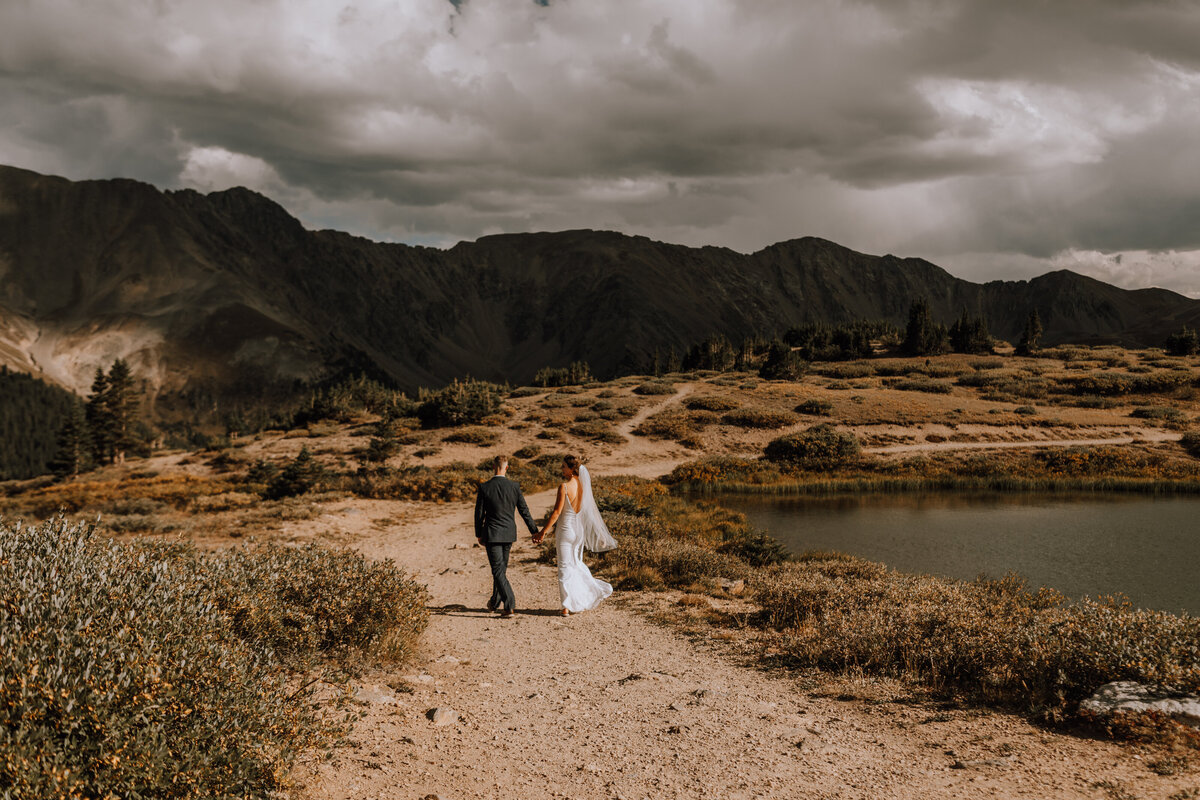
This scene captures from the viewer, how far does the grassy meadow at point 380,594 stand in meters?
4.20

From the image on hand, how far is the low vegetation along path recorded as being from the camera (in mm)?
5617

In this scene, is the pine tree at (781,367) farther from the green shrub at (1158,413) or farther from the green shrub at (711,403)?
the green shrub at (1158,413)

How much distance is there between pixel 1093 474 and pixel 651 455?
2567 cm

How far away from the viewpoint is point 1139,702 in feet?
21.1

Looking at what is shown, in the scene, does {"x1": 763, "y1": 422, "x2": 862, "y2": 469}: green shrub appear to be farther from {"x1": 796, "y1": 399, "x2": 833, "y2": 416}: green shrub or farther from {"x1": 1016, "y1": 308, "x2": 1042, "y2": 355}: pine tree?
{"x1": 1016, "y1": 308, "x2": 1042, "y2": 355}: pine tree

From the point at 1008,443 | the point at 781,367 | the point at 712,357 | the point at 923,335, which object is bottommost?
the point at 1008,443

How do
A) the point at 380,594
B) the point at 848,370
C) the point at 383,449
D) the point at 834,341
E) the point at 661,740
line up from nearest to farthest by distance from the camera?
1. the point at 661,740
2. the point at 380,594
3. the point at 383,449
4. the point at 848,370
5. the point at 834,341

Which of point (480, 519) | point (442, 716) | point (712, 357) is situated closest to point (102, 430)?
point (480, 519)

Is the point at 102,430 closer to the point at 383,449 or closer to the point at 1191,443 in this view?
the point at 383,449

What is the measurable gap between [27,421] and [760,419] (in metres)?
207

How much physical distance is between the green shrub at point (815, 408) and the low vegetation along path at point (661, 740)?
150ft

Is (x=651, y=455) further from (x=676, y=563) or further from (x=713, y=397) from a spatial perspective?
(x=676, y=563)

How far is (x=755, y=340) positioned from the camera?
149 metres

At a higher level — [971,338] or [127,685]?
[971,338]
